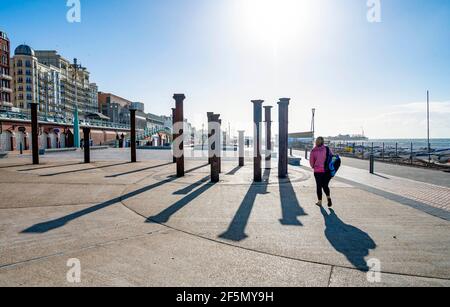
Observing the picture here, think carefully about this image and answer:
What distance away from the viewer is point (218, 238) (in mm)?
A: 4508

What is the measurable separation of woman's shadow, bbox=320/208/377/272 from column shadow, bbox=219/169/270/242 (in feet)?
5.00

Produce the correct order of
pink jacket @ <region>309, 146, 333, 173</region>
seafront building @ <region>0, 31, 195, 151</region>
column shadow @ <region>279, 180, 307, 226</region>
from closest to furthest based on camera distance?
column shadow @ <region>279, 180, 307, 226</region>
pink jacket @ <region>309, 146, 333, 173</region>
seafront building @ <region>0, 31, 195, 151</region>

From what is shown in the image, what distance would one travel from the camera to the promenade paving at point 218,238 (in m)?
3.27

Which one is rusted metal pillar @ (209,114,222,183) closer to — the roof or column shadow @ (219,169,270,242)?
column shadow @ (219,169,270,242)

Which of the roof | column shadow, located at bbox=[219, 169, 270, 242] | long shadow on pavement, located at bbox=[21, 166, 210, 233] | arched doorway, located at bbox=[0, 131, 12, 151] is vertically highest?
the roof

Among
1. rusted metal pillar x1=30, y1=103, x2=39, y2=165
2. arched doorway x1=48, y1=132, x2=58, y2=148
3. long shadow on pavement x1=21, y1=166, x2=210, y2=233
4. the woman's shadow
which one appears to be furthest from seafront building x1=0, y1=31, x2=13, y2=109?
the woman's shadow

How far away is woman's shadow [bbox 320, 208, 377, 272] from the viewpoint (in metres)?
3.73

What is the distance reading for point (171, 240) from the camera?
4414mm

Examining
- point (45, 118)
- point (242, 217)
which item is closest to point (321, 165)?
point (242, 217)

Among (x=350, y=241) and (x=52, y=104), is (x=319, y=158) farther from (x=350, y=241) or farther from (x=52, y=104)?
(x=52, y=104)

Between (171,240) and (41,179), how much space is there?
8.76 metres

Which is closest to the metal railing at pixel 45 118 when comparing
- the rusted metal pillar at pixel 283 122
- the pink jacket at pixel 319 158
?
the rusted metal pillar at pixel 283 122
